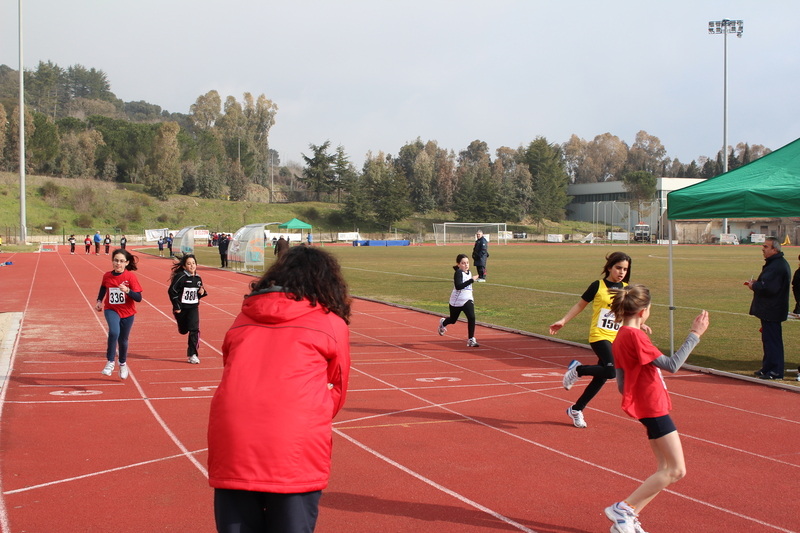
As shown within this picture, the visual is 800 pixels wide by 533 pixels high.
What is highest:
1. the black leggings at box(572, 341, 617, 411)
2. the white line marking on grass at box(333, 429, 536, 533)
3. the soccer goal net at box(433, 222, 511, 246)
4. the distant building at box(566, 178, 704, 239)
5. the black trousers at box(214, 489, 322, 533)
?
the distant building at box(566, 178, 704, 239)

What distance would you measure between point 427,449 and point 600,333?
2252 mm

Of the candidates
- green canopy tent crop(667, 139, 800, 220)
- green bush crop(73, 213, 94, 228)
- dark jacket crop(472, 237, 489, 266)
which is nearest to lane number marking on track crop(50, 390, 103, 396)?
green canopy tent crop(667, 139, 800, 220)

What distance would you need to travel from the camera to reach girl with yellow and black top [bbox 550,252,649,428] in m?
6.61

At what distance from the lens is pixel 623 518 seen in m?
4.17

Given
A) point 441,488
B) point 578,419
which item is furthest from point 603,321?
point 441,488

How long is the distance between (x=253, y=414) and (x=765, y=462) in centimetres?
503

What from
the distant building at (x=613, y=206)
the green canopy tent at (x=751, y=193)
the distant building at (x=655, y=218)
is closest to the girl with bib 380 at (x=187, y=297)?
the green canopy tent at (x=751, y=193)

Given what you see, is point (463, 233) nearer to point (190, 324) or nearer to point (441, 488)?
point (190, 324)

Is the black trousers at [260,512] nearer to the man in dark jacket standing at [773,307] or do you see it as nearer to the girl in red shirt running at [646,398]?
the girl in red shirt running at [646,398]

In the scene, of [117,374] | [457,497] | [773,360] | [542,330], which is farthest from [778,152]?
[117,374]

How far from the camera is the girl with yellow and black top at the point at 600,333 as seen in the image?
6.61 m

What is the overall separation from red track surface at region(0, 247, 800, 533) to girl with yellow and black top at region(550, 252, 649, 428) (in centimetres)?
35

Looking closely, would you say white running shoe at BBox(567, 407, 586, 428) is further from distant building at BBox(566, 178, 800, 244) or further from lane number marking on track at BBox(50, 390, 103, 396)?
distant building at BBox(566, 178, 800, 244)

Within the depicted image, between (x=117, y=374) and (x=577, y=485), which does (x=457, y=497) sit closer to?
(x=577, y=485)
